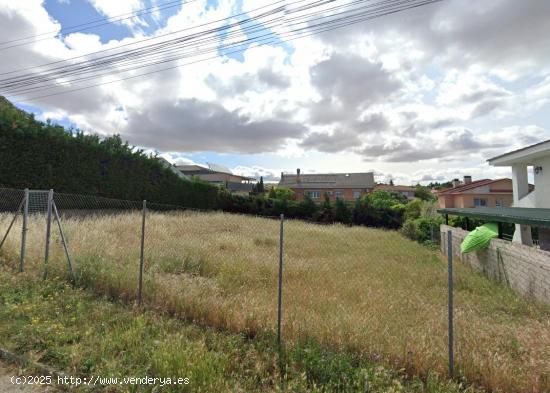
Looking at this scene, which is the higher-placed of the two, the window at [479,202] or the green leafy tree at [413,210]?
the window at [479,202]

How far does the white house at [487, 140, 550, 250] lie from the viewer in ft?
26.9

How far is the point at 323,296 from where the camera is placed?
4871 mm

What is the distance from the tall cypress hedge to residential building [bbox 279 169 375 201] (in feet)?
118

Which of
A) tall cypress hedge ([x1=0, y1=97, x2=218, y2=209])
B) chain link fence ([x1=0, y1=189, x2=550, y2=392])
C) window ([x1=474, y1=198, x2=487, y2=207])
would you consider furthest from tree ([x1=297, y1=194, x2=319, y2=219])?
window ([x1=474, y1=198, x2=487, y2=207])

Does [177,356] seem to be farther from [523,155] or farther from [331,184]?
[331,184]

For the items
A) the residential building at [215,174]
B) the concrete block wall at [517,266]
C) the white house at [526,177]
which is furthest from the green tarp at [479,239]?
the residential building at [215,174]

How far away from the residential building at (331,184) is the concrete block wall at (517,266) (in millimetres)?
45461

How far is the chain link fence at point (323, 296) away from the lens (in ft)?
9.61

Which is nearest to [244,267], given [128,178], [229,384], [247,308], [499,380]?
[247,308]

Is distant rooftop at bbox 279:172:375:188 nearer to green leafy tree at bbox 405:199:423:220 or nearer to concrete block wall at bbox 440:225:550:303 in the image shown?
green leafy tree at bbox 405:199:423:220

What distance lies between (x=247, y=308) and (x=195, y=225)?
8647 mm

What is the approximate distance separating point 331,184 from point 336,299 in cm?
5325

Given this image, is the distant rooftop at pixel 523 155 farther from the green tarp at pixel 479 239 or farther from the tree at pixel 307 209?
the tree at pixel 307 209

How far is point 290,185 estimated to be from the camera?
2311 inches
